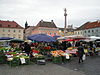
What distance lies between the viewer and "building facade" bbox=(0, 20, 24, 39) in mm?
63575

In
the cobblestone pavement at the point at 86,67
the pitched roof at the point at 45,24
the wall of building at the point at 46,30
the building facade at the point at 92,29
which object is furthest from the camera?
the pitched roof at the point at 45,24

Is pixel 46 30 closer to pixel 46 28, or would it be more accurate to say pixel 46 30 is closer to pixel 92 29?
pixel 46 28

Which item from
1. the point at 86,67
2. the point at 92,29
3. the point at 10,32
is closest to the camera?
the point at 86,67

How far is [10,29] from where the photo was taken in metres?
65.0

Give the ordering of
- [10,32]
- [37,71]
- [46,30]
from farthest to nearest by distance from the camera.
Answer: [46,30]
[10,32]
[37,71]

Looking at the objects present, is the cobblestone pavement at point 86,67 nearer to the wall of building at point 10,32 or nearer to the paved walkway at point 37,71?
the paved walkway at point 37,71

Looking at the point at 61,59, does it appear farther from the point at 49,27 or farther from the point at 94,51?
the point at 49,27

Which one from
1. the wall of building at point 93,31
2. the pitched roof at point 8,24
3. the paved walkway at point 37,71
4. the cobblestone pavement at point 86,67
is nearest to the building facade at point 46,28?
the pitched roof at point 8,24

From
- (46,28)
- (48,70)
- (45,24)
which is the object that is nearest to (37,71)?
(48,70)

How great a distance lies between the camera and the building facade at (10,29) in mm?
63575

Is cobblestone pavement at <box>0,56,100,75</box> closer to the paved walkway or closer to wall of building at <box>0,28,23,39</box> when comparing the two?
the paved walkway

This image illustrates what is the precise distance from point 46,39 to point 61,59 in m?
2.54

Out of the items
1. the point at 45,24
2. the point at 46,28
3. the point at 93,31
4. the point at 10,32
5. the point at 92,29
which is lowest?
the point at 10,32

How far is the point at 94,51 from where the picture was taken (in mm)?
17891
